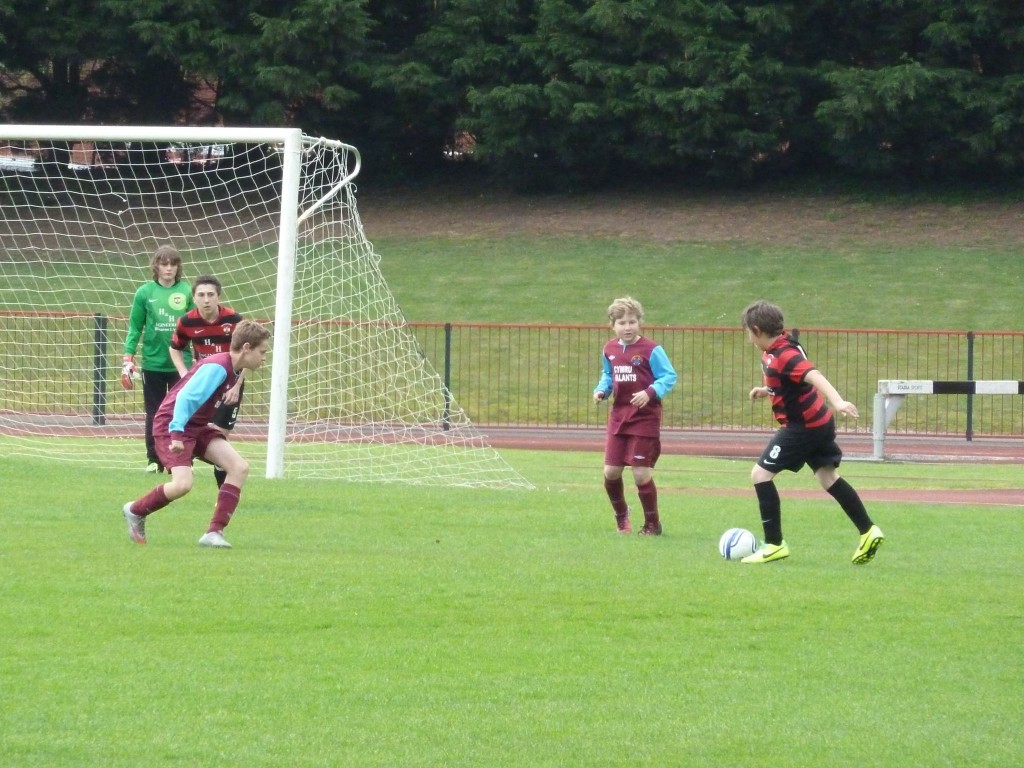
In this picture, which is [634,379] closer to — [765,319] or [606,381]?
[606,381]

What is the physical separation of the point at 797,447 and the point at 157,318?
5953mm

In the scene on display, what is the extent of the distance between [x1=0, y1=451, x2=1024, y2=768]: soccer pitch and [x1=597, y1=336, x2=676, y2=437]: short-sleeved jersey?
2.52 feet

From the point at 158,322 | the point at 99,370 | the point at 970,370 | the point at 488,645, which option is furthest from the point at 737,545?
the point at 970,370

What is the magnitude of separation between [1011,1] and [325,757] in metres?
35.9

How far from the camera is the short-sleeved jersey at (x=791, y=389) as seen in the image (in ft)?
27.8

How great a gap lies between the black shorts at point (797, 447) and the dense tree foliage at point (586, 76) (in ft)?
94.3

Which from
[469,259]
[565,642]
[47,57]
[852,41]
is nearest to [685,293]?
[469,259]

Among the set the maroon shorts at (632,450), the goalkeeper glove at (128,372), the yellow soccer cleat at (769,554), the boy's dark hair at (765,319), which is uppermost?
the boy's dark hair at (765,319)

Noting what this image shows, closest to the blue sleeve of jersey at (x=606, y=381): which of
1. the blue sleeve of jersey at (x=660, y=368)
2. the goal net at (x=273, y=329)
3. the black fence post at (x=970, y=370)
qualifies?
the blue sleeve of jersey at (x=660, y=368)

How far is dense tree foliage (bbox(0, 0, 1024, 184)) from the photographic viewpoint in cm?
3653

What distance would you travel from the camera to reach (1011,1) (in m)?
36.3

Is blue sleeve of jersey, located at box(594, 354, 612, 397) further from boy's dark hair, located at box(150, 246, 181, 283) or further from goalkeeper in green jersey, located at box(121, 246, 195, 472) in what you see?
boy's dark hair, located at box(150, 246, 181, 283)

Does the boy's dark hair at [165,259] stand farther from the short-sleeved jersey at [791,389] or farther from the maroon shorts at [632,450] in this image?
the short-sleeved jersey at [791,389]

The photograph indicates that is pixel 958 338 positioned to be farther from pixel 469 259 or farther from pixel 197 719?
pixel 197 719
